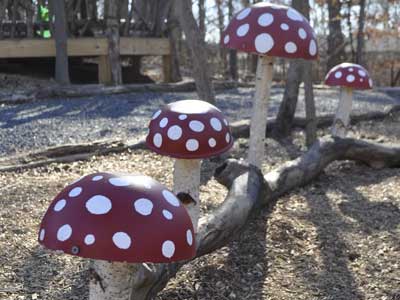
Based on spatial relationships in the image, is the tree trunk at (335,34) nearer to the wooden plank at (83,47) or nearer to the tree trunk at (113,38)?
the wooden plank at (83,47)

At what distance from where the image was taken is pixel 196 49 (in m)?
5.82

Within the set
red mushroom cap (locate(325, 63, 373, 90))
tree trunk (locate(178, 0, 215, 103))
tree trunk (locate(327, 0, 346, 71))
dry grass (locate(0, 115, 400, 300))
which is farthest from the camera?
tree trunk (locate(327, 0, 346, 71))

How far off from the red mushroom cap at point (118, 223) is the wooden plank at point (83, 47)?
29.6ft

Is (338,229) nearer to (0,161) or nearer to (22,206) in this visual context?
(22,206)

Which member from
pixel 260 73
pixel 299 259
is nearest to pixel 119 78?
pixel 260 73

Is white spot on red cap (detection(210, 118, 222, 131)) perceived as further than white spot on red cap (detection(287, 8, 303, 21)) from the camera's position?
No

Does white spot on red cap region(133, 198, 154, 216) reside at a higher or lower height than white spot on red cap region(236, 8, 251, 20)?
lower

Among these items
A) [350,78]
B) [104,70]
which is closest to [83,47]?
[104,70]

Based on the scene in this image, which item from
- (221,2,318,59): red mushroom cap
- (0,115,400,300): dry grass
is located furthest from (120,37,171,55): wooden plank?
(221,2,318,59): red mushroom cap

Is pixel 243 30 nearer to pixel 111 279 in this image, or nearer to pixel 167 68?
pixel 111 279

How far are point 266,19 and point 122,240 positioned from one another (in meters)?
2.52

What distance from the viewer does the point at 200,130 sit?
10.6 feet

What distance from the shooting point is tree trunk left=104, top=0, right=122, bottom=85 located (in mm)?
11094

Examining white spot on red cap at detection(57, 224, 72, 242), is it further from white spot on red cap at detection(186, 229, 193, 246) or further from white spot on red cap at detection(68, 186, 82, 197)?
white spot on red cap at detection(186, 229, 193, 246)
